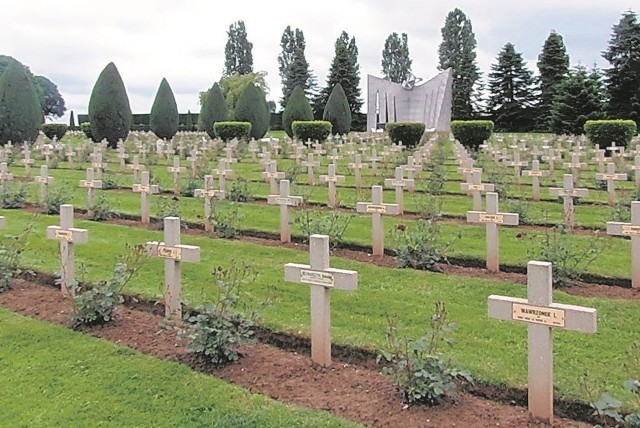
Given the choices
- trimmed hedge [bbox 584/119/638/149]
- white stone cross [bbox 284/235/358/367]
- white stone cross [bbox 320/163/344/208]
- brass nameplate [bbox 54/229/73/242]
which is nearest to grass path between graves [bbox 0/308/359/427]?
white stone cross [bbox 284/235/358/367]

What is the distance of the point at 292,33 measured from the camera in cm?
6122

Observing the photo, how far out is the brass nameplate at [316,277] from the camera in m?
3.89

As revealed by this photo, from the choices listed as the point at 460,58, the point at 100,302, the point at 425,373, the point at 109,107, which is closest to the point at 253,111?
the point at 109,107

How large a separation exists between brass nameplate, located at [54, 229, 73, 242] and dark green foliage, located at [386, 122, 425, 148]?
1749 centimetres

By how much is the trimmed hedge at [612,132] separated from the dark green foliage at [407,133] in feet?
17.7

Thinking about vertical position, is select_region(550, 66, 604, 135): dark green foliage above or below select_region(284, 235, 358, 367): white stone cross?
above

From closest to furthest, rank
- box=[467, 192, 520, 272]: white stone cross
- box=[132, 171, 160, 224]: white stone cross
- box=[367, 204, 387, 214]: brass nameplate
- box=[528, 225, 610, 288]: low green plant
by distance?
box=[528, 225, 610, 288]: low green plant
box=[467, 192, 520, 272]: white stone cross
box=[367, 204, 387, 214]: brass nameplate
box=[132, 171, 160, 224]: white stone cross

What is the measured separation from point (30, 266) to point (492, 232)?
14.4 ft

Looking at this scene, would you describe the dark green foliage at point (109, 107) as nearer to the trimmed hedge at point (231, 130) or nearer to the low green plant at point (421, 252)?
the trimmed hedge at point (231, 130)

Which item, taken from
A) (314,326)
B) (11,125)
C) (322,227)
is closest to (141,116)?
(11,125)

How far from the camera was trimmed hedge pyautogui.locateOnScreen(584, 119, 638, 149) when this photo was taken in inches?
787

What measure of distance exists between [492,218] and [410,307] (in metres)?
1.51

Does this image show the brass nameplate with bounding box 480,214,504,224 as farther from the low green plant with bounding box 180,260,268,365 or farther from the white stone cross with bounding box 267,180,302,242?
the low green plant with bounding box 180,260,268,365

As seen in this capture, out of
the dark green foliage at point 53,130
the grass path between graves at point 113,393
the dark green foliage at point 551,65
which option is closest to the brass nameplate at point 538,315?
the grass path between graves at point 113,393
